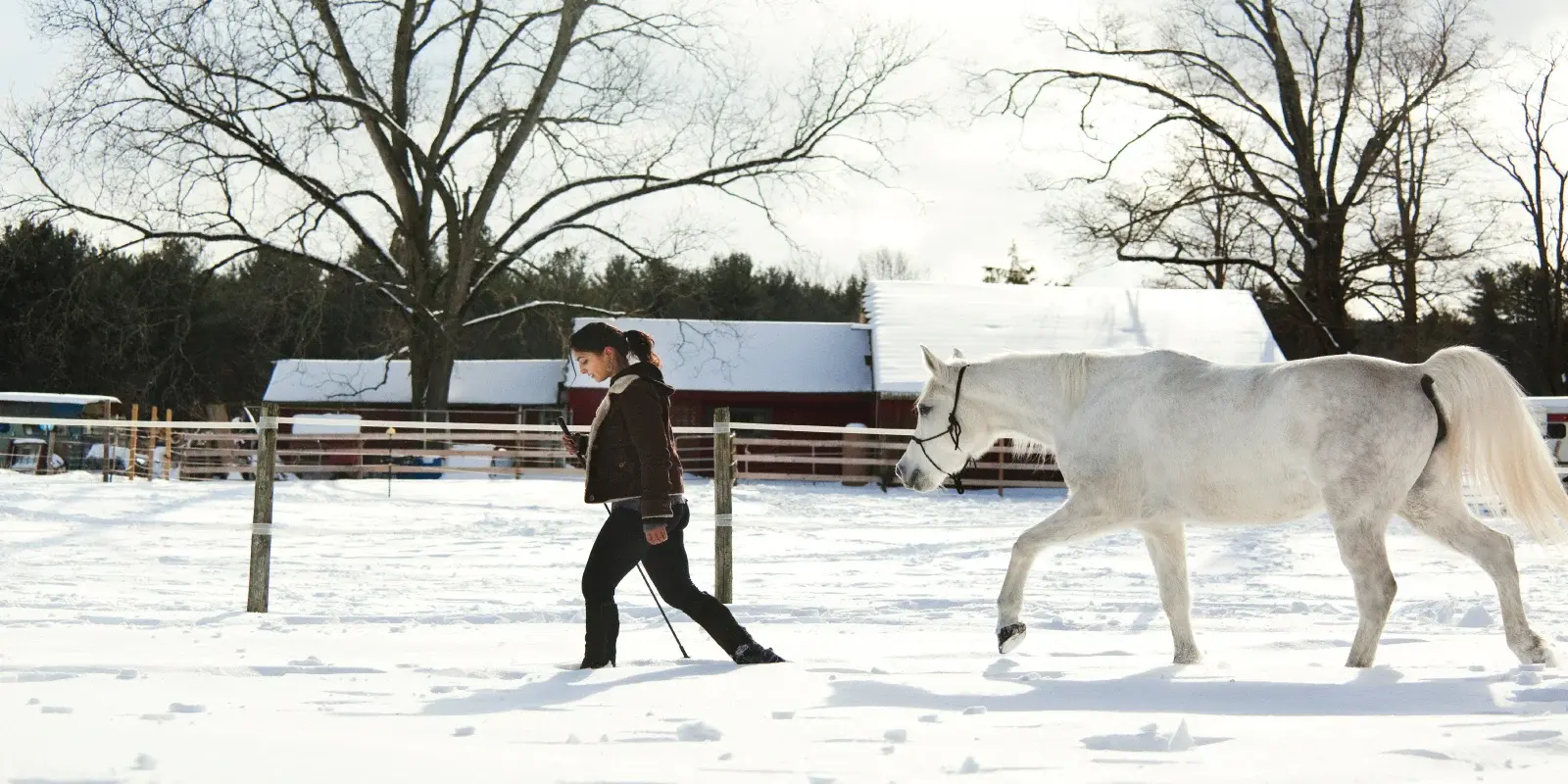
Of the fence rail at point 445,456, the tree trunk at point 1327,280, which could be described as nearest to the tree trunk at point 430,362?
the fence rail at point 445,456

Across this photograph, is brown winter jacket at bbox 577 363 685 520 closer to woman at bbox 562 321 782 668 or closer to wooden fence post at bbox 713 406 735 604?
woman at bbox 562 321 782 668

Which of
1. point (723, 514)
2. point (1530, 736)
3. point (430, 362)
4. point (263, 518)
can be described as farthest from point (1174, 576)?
point (430, 362)

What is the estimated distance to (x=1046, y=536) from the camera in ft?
18.1

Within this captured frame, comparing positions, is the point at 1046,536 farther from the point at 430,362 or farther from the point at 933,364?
the point at 430,362

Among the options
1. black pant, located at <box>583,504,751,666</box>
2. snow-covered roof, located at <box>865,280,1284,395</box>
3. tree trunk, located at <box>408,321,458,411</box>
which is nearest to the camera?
black pant, located at <box>583,504,751,666</box>

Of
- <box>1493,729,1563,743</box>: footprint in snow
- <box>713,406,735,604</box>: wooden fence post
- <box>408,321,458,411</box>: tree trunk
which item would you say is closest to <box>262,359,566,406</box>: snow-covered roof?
<box>408,321,458,411</box>: tree trunk

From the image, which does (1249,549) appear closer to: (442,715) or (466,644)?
(466,644)

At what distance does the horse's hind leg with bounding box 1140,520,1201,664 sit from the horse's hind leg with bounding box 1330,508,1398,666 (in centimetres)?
69

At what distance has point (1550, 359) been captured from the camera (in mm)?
35375

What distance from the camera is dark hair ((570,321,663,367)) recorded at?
16.8ft

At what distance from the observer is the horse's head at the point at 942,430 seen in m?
6.27

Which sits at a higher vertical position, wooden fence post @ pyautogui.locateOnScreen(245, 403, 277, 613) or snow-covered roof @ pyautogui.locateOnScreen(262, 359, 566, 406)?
snow-covered roof @ pyautogui.locateOnScreen(262, 359, 566, 406)

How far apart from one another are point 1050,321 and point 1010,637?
1030 inches

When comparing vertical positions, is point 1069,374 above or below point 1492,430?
above
